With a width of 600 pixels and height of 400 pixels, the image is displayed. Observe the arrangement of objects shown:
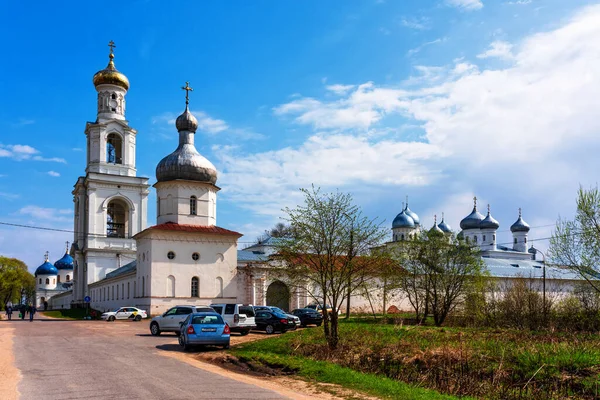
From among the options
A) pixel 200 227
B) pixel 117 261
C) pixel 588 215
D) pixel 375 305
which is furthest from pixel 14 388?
pixel 117 261

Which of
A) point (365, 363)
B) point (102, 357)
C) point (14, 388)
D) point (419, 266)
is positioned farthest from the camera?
point (419, 266)

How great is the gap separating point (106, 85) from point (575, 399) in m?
64.9

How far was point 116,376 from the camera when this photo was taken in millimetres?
13953

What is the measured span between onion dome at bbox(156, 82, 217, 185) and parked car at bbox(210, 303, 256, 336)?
20516 millimetres

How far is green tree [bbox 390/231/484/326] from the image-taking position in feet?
108

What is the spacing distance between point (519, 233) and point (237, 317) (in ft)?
263

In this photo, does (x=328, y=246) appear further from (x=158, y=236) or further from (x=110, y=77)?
(x=110, y=77)

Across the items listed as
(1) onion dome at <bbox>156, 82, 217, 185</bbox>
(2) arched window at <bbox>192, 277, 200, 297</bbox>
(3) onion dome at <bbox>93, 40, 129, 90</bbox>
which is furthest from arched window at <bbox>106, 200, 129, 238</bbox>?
(2) arched window at <bbox>192, 277, 200, 297</bbox>

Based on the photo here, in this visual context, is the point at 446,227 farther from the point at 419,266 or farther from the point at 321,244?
the point at 321,244

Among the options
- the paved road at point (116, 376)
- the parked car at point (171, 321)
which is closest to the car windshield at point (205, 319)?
the paved road at point (116, 376)

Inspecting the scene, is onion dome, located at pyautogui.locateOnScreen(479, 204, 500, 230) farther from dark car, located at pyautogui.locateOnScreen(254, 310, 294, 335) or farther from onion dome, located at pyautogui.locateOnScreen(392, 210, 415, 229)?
dark car, located at pyautogui.locateOnScreen(254, 310, 294, 335)

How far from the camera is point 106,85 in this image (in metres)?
68.4

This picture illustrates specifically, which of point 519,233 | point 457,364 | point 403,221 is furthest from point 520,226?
point 457,364

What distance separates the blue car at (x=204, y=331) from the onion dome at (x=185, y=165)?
28.9 m
